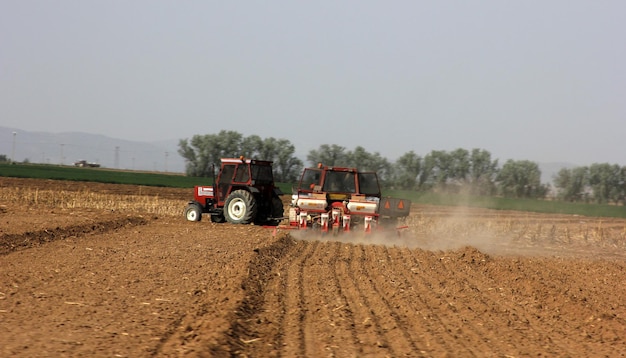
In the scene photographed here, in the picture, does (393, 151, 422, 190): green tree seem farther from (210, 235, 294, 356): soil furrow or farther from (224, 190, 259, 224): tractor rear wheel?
(210, 235, 294, 356): soil furrow

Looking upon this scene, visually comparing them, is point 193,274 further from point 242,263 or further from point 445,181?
point 445,181

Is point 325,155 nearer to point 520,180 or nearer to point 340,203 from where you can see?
point 340,203

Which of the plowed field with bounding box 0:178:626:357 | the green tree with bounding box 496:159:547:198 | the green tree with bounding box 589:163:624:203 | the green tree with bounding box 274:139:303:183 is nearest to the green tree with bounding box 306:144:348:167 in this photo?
the green tree with bounding box 274:139:303:183

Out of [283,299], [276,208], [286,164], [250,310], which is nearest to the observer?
[250,310]

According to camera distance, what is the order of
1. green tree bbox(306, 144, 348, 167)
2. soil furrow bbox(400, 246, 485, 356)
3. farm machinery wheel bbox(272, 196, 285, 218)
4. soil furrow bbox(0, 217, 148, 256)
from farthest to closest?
green tree bbox(306, 144, 348, 167) → farm machinery wheel bbox(272, 196, 285, 218) → soil furrow bbox(0, 217, 148, 256) → soil furrow bbox(400, 246, 485, 356)

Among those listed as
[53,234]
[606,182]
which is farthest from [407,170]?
[53,234]

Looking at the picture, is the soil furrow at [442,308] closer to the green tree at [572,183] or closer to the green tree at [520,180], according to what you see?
the green tree at [520,180]

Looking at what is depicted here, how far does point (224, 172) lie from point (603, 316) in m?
13.7

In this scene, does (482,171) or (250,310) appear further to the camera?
(482,171)

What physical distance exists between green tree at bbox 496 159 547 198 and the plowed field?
50.0 meters

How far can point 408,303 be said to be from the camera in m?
8.84

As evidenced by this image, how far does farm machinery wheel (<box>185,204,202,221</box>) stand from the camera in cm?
2153

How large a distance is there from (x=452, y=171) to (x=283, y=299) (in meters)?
55.9

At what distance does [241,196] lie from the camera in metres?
Answer: 20.2
